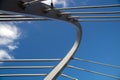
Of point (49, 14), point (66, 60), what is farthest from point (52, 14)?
point (66, 60)

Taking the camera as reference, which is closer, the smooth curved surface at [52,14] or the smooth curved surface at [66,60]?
the smooth curved surface at [52,14]

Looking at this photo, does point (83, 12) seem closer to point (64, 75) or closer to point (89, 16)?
point (89, 16)

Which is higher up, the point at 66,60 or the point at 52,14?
the point at 66,60

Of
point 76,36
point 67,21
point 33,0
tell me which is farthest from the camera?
point 76,36

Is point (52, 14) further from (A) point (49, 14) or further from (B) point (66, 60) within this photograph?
(B) point (66, 60)

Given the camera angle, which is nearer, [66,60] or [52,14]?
[52,14]

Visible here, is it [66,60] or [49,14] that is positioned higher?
[66,60]

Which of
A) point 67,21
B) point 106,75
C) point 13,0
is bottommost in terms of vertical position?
point 13,0

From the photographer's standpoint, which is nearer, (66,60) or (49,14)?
(49,14)

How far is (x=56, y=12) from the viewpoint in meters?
8.63

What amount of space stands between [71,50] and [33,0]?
7142mm

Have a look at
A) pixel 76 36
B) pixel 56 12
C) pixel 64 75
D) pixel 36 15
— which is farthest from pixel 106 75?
pixel 36 15

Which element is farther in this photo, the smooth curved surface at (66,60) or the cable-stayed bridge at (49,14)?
the smooth curved surface at (66,60)

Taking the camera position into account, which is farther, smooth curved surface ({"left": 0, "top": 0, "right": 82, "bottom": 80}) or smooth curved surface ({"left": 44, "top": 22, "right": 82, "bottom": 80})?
smooth curved surface ({"left": 44, "top": 22, "right": 82, "bottom": 80})
